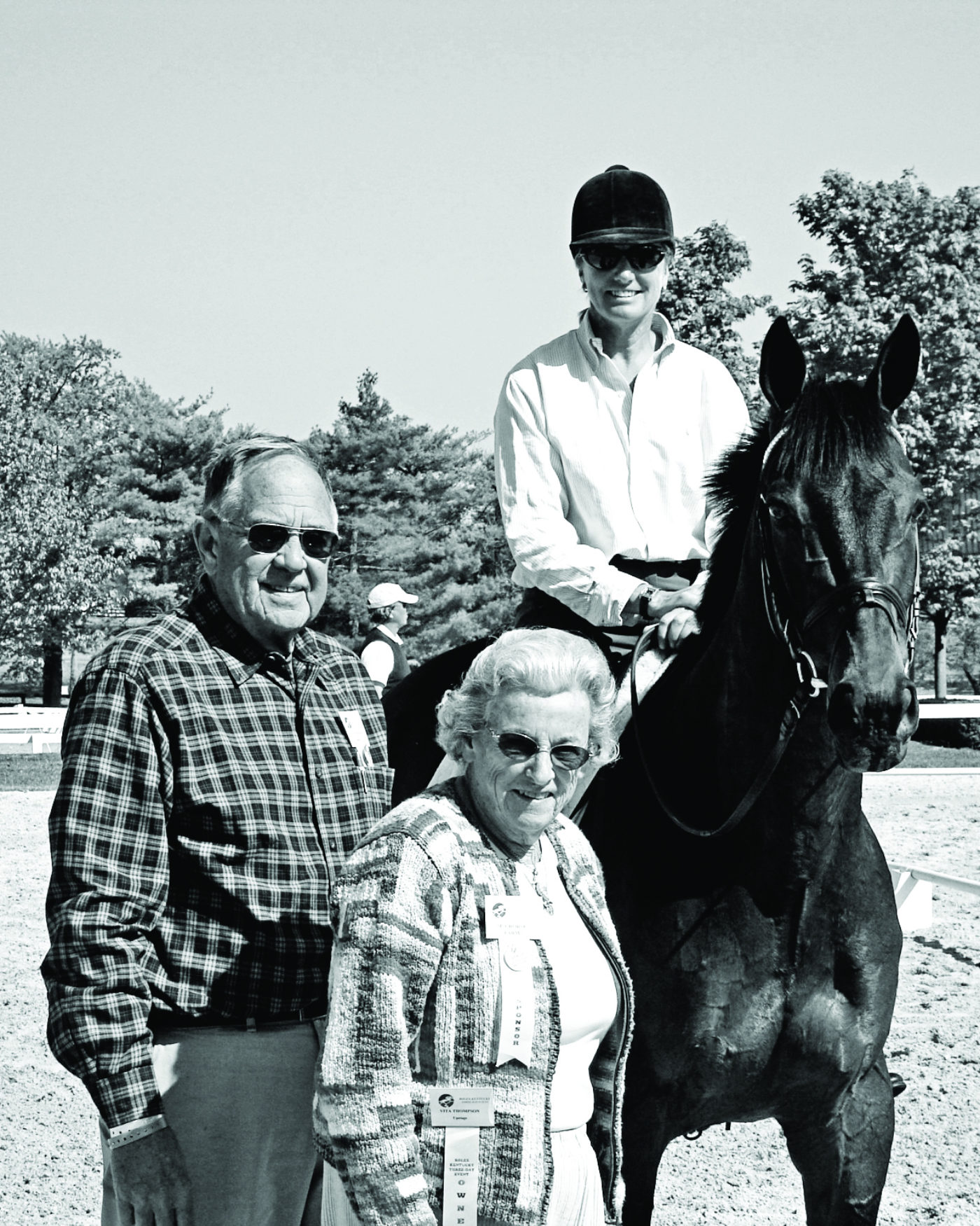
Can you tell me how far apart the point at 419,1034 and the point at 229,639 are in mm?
861

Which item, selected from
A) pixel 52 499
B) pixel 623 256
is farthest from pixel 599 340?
pixel 52 499

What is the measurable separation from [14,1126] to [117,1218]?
3.59 meters

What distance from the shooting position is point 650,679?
3914 mm

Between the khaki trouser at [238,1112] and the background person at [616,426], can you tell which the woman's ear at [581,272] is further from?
the khaki trouser at [238,1112]

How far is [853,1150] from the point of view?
11.0 feet

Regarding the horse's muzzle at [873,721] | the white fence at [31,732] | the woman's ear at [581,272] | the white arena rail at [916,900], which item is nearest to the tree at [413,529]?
the white fence at [31,732]

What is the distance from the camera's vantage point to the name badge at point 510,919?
2.11 m

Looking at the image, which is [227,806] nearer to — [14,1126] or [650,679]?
[650,679]

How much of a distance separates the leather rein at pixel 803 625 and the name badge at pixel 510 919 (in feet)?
3.95

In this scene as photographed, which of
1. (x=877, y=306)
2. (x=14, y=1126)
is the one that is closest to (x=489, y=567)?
(x=877, y=306)

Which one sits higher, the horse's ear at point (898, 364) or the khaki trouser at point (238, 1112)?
the horse's ear at point (898, 364)

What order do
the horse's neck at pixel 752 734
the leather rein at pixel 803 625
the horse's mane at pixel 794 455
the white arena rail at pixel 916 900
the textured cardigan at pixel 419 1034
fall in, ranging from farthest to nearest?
the white arena rail at pixel 916 900 < the horse's neck at pixel 752 734 < the horse's mane at pixel 794 455 < the leather rein at pixel 803 625 < the textured cardigan at pixel 419 1034

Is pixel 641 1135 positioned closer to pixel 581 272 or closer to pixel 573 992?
pixel 573 992

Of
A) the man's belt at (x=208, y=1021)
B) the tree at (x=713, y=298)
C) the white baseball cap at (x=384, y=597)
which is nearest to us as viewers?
the man's belt at (x=208, y=1021)
